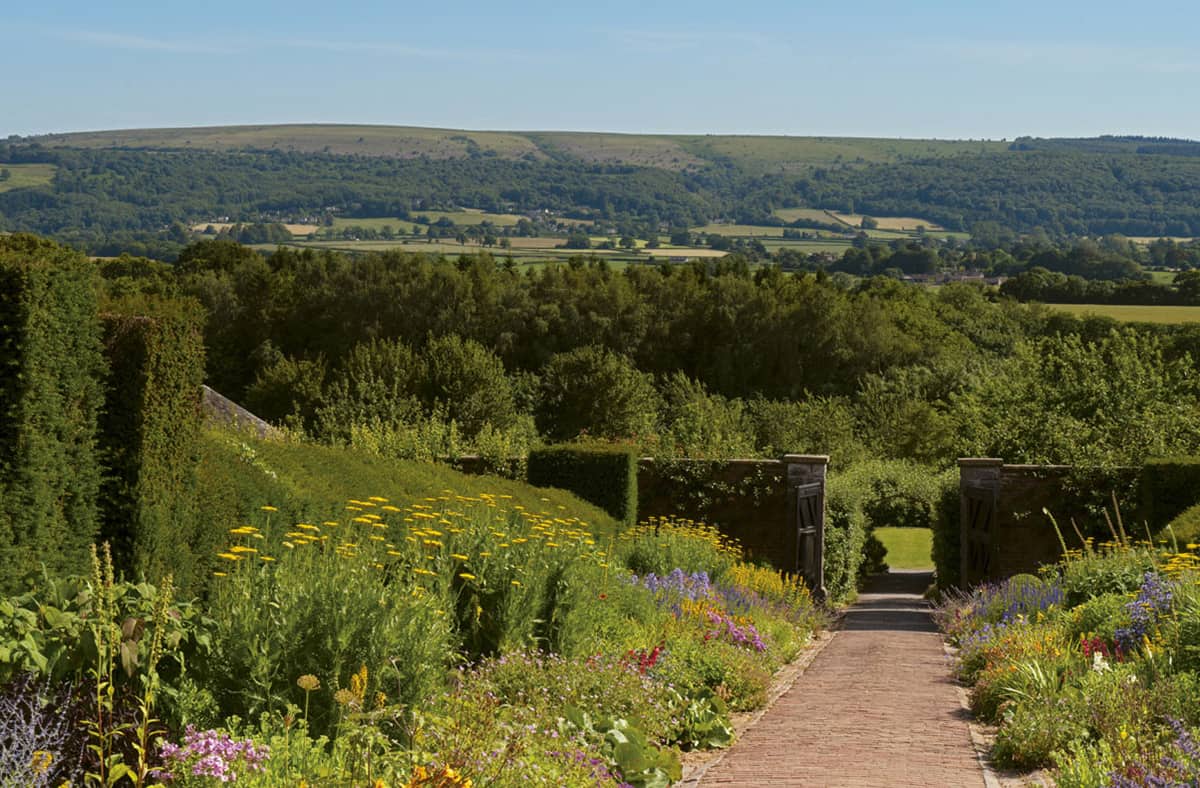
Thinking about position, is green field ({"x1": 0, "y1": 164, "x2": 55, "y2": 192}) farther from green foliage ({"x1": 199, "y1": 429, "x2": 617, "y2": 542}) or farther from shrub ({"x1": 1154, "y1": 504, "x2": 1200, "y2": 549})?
shrub ({"x1": 1154, "y1": 504, "x2": 1200, "y2": 549})

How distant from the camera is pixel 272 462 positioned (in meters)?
11.3

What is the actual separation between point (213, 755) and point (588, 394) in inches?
1565

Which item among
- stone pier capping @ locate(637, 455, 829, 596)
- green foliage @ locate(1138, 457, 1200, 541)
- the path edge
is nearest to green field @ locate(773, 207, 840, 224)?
stone pier capping @ locate(637, 455, 829, 596)

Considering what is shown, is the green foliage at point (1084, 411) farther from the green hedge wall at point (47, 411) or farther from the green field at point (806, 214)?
the green field at point (806, 214)

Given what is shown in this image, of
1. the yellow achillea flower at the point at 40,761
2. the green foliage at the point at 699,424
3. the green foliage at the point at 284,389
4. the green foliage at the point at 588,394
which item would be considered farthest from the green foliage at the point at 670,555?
the green foliage at the point at 588,394

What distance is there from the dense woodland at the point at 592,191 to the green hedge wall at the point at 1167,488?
108 m

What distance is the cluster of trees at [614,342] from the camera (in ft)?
125

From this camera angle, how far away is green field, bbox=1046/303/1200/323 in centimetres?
6281

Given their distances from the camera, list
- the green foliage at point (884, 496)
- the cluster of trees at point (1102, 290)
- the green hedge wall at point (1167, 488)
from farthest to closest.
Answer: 1. the cluster of trees at point (1102, 290)
2. the green foliage at point (884, 496)
3. the green hedge wall at point (1167, 488)

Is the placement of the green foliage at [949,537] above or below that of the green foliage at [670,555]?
below

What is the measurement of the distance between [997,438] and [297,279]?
117 ft

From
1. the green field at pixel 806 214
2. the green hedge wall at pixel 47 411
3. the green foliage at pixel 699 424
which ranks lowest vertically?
the green foliage at pixel 699 424

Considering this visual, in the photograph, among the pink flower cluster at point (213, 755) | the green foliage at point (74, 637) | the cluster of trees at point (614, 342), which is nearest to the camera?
the pink flower cluster at point (213, 755)

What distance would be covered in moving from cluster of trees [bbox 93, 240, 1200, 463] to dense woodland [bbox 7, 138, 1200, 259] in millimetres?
68182
